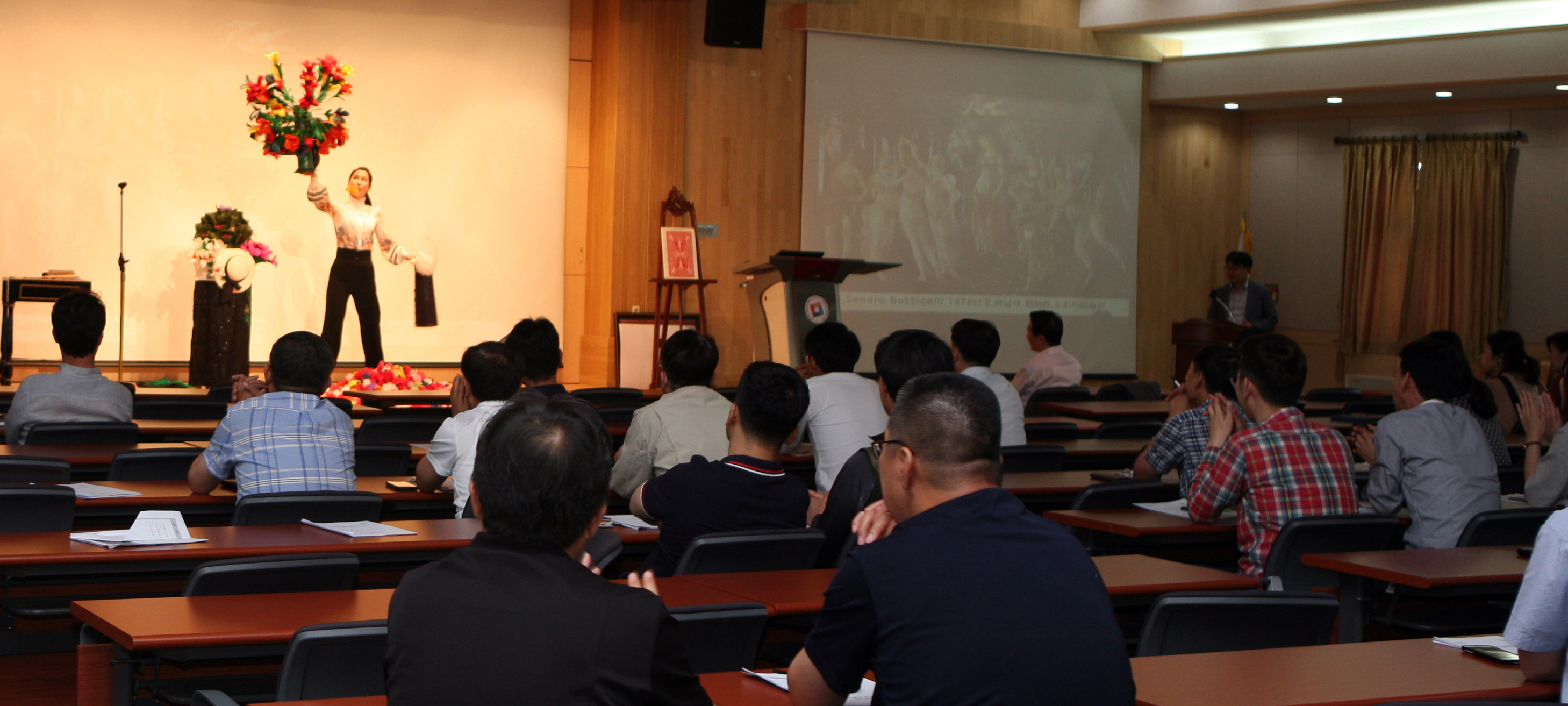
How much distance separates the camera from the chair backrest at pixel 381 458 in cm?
529

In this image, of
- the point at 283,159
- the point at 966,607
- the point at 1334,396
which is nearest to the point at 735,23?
the point at 283,159

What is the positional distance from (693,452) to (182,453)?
1.77 m

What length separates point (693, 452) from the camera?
15.0ft

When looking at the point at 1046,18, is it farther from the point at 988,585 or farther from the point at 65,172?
the point at 988,585

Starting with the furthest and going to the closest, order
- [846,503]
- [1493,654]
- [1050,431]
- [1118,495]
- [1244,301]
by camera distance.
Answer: [1244,301] → [1050,431] → [1118,495] → [846,503] → [1493,654]


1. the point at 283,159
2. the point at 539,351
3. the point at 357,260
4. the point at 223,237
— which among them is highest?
the point at 283,159

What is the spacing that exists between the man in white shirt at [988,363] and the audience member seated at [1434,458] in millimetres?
1708

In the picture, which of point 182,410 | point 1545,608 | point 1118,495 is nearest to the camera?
point 1545,608

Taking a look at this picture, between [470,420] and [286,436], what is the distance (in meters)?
0.54

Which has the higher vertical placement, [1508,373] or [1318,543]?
[1508,373]

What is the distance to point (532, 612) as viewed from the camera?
177 cm

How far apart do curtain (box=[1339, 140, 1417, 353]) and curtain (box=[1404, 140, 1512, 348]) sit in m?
0.10

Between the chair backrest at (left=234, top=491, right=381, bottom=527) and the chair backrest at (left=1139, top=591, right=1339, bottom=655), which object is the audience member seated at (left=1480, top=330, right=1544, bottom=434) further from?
the chair backrest at (left=234, top=491, right=381, bottom=527)

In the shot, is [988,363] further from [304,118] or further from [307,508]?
[304,118]
